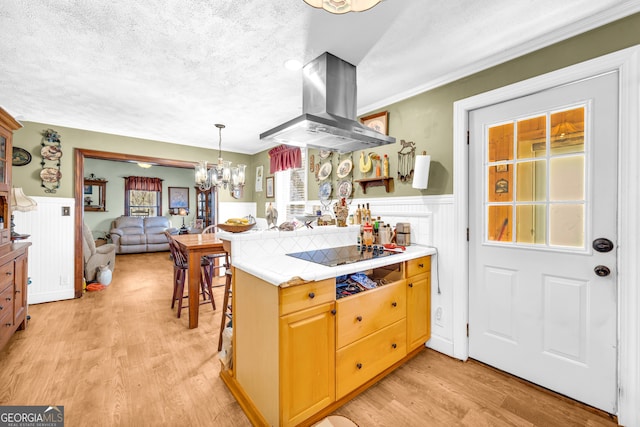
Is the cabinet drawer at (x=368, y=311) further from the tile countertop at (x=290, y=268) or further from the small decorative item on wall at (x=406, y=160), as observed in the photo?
the small decorative item on wall at (x=406, y=160)

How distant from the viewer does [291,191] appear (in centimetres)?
459

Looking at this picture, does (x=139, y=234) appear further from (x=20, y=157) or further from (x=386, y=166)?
(x=386, y=166)

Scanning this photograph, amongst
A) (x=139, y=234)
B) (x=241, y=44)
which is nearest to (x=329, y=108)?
(x=241, y=44)

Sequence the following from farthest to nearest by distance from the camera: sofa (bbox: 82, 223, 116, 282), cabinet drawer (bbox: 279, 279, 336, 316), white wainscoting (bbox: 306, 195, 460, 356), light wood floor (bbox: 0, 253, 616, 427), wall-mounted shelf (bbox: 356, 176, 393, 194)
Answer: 1. sofa (bbox: 82, 223, 116, 282)
2. wall-mounted shelf (bbox: 356, 176, 393, 194)
3. white wainscoting (bbox: 306, 195, 460, 356)
4. light wood floor (bbox: 0, 253, 616, 427)
5. cabinet drawer (bbox: 279, 279, 336, 316)

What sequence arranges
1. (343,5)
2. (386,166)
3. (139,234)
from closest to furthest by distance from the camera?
(343,5)
(386,166)
(139,234)

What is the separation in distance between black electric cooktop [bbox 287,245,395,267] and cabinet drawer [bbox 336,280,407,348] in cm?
23

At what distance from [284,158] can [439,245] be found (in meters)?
2.92

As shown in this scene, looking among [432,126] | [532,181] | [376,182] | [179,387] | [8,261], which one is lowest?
[179,387]

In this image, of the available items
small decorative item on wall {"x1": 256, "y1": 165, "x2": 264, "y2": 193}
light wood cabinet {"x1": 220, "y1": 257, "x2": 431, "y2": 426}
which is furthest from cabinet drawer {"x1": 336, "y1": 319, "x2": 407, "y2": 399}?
small decorative item on wall {"x1": 256, "y1": 165, "x2": 264, "y2": 193}

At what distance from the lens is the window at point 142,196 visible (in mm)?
8211

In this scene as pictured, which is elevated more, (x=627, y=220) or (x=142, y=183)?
(x=142, y=183)

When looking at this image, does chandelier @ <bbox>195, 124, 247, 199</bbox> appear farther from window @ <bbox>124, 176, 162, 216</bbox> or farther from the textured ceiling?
window @ <bbox>124, 176, 162, 216</bbox>

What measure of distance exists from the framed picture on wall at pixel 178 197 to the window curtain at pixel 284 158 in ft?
18.9

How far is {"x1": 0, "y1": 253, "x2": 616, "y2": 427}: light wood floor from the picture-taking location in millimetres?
1629
